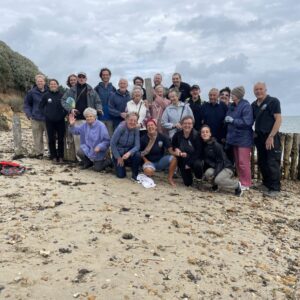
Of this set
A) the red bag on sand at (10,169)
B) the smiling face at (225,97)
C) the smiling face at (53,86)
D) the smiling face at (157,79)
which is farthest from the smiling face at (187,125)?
the red bag on sand at (10,169)

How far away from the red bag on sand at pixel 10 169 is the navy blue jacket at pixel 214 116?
13.7ft

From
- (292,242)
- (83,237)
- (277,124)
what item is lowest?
(292,242)

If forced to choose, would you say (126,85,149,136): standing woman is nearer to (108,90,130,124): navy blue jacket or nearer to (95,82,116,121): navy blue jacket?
(108,90,130,124): navy blue jacket

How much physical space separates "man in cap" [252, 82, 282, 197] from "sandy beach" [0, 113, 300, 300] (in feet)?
2.21

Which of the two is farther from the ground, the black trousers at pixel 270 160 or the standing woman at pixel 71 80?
the standing woman at pixel 71 80

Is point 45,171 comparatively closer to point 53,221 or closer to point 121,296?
point 53,221

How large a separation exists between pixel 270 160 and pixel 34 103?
224 inches

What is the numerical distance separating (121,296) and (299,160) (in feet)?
24.5

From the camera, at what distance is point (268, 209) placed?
7.90 metres

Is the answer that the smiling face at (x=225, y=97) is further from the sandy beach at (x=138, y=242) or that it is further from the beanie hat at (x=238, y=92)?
the sandy beach at (x=138, y=242)

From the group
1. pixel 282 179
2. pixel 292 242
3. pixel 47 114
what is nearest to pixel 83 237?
pixel 292 242

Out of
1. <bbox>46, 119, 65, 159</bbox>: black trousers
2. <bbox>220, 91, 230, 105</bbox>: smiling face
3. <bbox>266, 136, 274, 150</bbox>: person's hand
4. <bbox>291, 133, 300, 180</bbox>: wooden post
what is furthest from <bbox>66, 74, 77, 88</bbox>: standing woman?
<bbox>291, 133, 300, 180</bbox>: wooden post

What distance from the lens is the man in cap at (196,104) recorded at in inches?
365

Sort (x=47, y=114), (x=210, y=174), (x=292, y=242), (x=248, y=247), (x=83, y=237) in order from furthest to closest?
(x=47, y=114) < (x=210, y=174) < (x=292, y=242) < (x=248, y=247) < (x=83, y=237)
